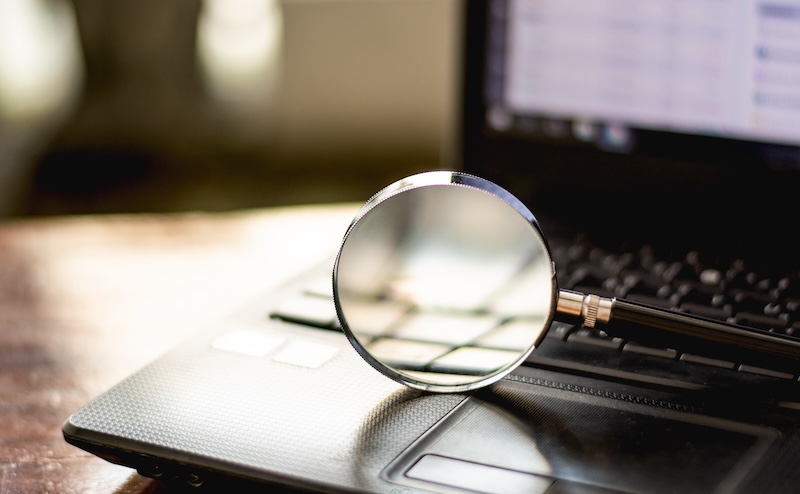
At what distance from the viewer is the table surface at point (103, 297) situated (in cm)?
40

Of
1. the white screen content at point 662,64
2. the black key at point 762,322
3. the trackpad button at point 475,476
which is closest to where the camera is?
the trackpad button at point 475,476

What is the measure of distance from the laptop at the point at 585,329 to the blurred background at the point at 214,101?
1403mm

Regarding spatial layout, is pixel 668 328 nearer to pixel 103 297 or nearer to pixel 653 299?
pixel 653 299

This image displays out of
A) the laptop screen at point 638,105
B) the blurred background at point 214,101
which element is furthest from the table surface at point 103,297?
the blurred background at point 214,101

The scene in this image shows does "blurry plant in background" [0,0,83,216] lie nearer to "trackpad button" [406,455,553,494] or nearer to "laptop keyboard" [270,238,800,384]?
"laptop keyboard" [270,238,800,384]

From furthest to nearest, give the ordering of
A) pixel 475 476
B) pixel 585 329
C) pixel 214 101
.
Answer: pixel 214 101 → pixel 585 329 → pixel 475 476

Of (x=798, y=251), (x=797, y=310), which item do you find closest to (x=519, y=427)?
(x=797, y=310)

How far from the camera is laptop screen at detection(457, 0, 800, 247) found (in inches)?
21.0

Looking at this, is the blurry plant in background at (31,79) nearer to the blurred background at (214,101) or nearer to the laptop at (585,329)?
the blurred background at (214,101)

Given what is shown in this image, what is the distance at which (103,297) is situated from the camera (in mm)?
576

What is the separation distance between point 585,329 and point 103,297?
0.31m

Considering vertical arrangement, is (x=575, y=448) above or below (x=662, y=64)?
below

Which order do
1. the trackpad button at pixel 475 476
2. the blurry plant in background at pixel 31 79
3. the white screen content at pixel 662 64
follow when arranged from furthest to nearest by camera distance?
the blurry plant in background at pixel 31 79, the white screen content at pixel 662 64, the trackpad button at pixel 475 476

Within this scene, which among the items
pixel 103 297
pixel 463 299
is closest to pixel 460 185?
pixel 463 299
